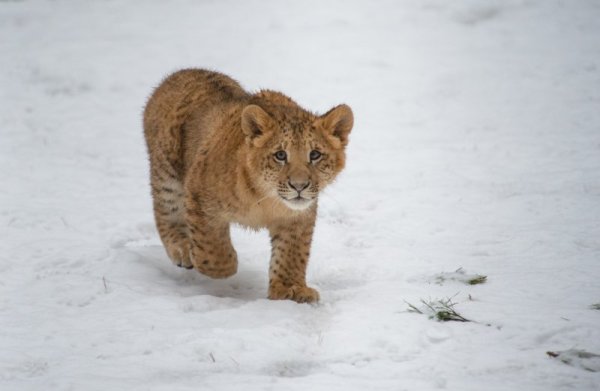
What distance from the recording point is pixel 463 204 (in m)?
9.12

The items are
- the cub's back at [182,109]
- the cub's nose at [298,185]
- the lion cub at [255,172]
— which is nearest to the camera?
the cub's nose at [298,185]

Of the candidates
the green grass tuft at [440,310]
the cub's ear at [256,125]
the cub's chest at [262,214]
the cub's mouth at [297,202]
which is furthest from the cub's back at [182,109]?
the green grass tuft at [440,310]

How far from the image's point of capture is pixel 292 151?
6148 millimetres

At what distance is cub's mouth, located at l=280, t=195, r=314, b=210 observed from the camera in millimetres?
6078

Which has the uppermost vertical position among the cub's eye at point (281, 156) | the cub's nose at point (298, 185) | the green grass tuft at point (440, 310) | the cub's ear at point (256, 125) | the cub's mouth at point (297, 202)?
the cub's ear at point (256, 125)

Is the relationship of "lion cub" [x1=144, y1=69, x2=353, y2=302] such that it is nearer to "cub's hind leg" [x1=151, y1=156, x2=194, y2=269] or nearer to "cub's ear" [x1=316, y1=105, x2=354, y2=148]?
"cub's ear" [x1=316, y1=105, x2=354, y2=148]

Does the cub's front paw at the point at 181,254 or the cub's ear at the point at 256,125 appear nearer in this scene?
the cub's ear at the point at 256,125

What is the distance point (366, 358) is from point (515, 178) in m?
5.48

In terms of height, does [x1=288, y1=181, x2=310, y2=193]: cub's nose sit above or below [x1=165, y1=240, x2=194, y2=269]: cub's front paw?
above

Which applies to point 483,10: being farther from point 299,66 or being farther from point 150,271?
point 150,271

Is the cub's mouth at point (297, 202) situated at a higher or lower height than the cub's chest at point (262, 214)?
higher

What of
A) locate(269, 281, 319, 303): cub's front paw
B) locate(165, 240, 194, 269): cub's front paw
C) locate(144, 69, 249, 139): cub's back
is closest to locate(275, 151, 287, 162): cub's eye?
locate(269, 281, 319, 303): cub's front paw

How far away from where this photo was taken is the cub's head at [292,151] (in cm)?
608

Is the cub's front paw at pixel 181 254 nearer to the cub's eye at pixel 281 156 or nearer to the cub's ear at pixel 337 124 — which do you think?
the cub's eye at pixel 281 156
